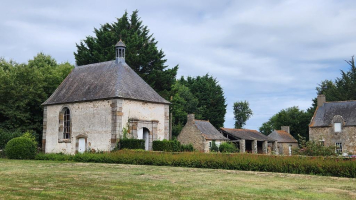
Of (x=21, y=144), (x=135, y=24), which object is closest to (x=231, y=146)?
(x=135, y=24)

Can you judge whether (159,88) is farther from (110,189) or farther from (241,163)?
(110,189)

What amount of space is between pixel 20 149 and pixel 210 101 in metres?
37.3

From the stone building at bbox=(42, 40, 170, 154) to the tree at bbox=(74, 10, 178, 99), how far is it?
741 cm

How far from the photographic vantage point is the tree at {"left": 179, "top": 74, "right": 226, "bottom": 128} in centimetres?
5903

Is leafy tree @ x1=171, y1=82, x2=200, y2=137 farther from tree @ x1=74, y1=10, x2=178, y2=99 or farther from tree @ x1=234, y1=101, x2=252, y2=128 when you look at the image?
tree @ x1=234, y1=101, x2=252, y2=128

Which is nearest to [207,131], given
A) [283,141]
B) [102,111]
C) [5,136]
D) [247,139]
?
[247,139]

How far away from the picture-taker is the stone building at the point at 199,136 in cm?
4072

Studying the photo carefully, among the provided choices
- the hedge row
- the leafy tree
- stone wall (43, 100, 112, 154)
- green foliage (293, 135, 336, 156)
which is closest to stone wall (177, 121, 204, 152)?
the leafy tree

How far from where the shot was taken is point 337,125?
4228 cm

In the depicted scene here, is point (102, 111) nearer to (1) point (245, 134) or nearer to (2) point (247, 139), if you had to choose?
(2) point (247, 139)

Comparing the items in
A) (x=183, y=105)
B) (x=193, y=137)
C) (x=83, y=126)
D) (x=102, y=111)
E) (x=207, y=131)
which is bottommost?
(x=193, y=137)

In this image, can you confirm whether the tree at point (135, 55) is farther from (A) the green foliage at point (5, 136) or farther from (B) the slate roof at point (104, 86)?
(A) the green foliage at point (5, 136)

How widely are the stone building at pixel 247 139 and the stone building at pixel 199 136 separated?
97.6 inches

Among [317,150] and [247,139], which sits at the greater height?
[247,139]
